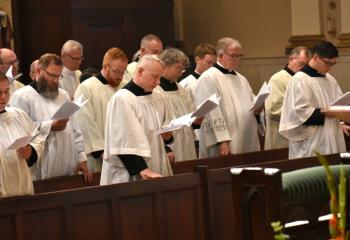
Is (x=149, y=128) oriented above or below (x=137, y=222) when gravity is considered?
above

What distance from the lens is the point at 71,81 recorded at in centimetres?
970

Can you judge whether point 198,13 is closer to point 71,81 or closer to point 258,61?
point 258,61

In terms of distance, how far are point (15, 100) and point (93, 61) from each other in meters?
6.95

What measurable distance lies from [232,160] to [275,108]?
Result: 5.66 ft

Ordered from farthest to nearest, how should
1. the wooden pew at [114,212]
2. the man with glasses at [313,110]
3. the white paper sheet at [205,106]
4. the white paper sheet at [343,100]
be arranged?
the man with glasses at [313,110] → the white paper sheet at [343,100] → the white paper sheet at [205,106] → the wooden pew at [114,212]

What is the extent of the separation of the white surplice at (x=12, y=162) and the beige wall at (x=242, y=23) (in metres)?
8.60

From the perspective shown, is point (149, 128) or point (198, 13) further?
point (198, 13)

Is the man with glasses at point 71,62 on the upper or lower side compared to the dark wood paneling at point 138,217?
upper

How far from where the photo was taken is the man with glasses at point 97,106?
7.88m

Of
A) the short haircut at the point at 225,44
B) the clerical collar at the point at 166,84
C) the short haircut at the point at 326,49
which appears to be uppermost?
the short haircut at the point at 225,44

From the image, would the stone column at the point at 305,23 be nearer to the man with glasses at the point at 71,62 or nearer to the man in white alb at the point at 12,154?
the man with glasses at the point at 71,62

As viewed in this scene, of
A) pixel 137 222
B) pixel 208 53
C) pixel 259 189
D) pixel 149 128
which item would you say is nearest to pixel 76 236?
pixel 137 222

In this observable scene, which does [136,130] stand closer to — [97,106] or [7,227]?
[7,227]

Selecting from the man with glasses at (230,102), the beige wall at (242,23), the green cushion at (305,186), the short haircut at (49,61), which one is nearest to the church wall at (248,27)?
the beige wall at (242,23)
